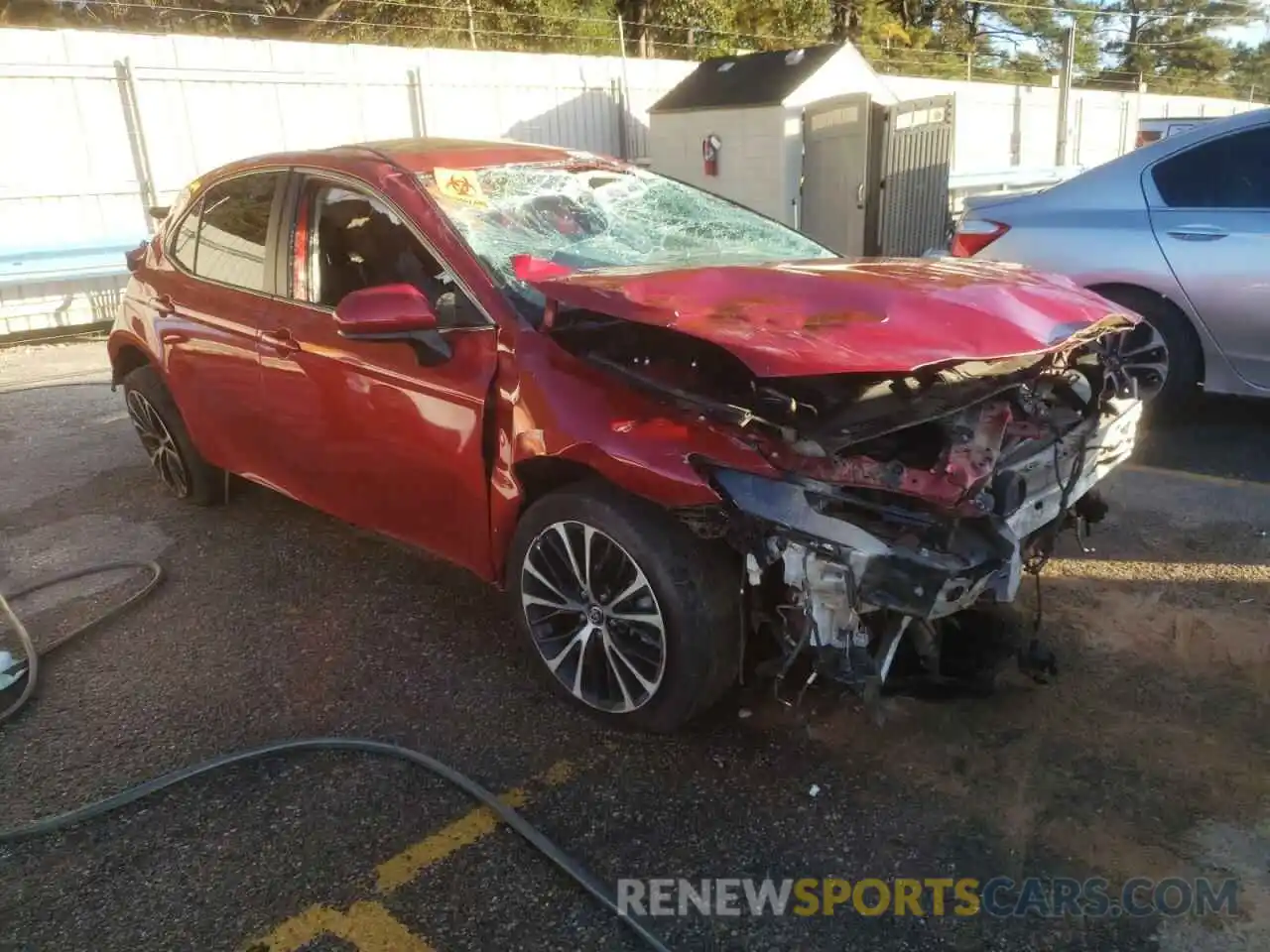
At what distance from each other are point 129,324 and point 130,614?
65.4 inches

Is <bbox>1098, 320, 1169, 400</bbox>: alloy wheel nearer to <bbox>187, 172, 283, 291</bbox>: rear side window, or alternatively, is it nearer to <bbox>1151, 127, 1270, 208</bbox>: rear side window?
<bbox>1151, 127, 1270, 208</bbox>: rear side window

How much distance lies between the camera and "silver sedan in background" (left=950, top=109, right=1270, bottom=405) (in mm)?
4973

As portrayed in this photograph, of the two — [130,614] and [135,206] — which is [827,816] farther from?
[135,206]

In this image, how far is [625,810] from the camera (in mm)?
2717

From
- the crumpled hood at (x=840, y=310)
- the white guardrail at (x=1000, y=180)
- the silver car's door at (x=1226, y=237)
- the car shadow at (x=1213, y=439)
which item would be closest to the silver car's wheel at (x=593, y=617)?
the crumpled hood at (x=840, y=310)

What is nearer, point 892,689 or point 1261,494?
point 892,689

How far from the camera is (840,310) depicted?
2645 mm

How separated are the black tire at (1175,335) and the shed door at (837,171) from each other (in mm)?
5348

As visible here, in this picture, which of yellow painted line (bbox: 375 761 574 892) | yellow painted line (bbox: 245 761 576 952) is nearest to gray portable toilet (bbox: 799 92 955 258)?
yellow painted line (bbox: 375 761 574 892)

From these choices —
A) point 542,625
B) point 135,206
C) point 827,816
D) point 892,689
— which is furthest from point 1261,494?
point 135,206

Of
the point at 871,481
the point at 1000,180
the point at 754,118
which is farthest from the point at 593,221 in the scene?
the point at 1000,180

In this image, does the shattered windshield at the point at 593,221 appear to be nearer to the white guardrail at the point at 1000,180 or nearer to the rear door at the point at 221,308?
the rear door at the point at 221,308

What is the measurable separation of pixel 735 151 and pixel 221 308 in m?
8.61

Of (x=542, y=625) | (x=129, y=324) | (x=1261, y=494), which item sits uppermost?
(x=129, y=324)
